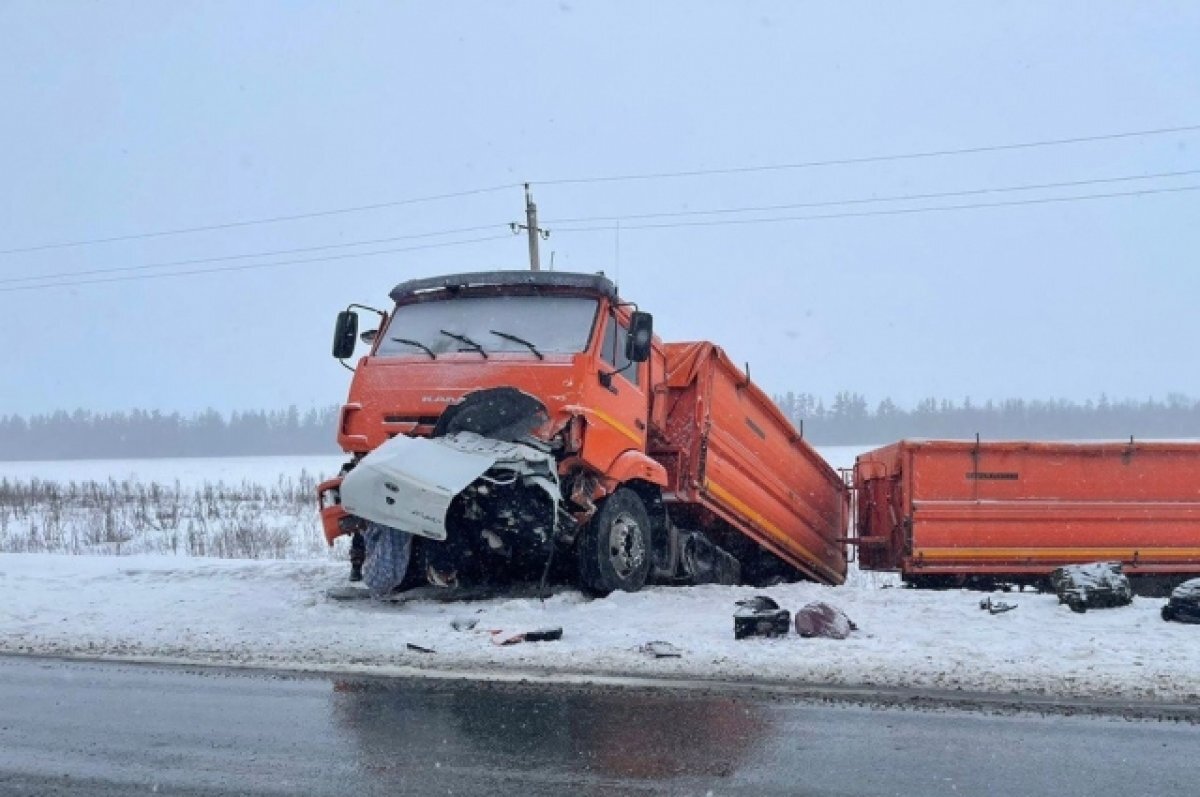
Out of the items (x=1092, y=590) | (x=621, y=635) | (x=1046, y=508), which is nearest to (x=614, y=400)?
(x=621, y=635)

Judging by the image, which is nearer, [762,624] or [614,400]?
[762,624]

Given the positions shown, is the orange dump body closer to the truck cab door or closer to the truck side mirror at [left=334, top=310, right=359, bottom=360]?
the truck cab door

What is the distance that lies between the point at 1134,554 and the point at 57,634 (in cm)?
959

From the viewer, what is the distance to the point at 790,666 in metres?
6.79

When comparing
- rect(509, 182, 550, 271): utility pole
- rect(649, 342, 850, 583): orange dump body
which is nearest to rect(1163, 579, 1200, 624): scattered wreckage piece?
rect(649, 342, 850, 583): orange dump body

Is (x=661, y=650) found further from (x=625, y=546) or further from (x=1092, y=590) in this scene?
(x=1092, y=590)

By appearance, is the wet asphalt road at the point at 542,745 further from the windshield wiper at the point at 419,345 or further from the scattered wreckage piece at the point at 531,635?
the windshield wiper at the point at 419,345

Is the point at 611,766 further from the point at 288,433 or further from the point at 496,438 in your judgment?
the point at 288,433

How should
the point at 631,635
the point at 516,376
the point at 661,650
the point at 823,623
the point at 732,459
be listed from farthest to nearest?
the point at 732,459
the point at 516,376
the point at 631,635
the point at 823,623
the point at 661,650

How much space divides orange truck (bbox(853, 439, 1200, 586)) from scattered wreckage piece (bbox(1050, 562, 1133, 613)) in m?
2.29

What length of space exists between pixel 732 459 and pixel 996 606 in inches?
126

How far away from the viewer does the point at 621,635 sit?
7777 millimetres

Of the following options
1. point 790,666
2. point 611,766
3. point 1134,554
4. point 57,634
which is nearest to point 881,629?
point 790,666

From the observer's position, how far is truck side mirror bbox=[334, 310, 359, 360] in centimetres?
972
